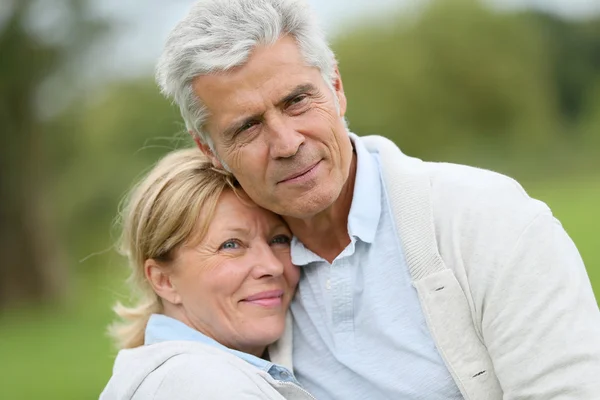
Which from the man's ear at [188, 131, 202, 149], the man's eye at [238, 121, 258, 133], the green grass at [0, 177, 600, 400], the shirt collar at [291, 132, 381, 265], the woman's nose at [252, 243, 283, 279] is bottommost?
the green grass at [0, 177, 600, 400]

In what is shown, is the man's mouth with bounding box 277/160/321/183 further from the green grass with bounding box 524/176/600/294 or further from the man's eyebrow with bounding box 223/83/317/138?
the green grass with bounding box 524/176/600/294

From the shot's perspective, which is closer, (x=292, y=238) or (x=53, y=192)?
(x=292, y=238)

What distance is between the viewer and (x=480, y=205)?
2.37m

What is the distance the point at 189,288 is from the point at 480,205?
1010 mm

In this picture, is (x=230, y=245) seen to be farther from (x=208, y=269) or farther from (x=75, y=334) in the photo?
(x=75, y=334)

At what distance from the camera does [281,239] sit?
287 cm

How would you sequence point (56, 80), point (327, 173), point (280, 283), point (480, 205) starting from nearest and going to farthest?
point (480, 205) → point (327, 173) → point (280, 283) → point (56, 80)

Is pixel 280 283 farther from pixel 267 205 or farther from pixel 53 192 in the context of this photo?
pixel 53 192

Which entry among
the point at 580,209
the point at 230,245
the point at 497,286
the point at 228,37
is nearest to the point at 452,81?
the point at 580,209

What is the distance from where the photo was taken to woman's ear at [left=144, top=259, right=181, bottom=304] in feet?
9.43

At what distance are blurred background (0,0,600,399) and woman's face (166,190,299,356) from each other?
350 centimetres

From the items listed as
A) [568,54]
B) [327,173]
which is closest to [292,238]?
[327,173]

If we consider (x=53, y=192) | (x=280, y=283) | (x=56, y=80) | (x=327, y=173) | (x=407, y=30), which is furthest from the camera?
(x=407, y=30)

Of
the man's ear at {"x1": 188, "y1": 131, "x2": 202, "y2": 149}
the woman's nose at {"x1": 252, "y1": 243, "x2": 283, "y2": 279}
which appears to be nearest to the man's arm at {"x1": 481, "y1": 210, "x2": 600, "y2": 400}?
the woman's nose at {"x1": 252, "y1": 243, "x2": 283, "y2": 279}
